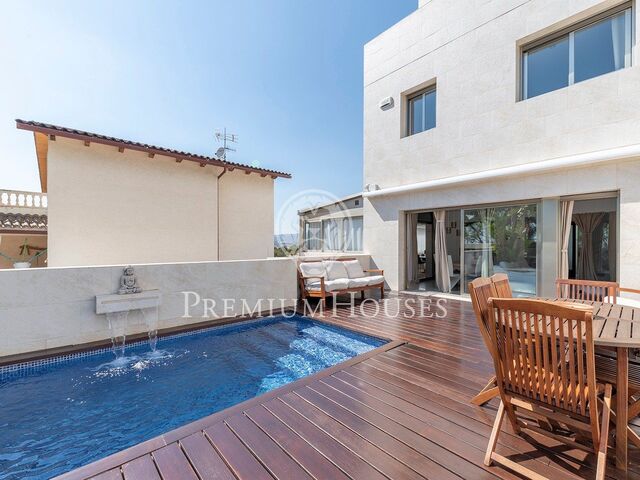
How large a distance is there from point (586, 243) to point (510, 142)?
2517 millimetres

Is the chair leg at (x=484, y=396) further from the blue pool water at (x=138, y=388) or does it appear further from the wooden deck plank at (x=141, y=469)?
the wooden deck plank at (x=141, y=469)

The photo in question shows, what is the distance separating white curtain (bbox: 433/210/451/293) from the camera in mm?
7758

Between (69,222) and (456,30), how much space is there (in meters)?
10.2

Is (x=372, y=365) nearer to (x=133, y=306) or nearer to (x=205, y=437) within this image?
(x=205, y=437)

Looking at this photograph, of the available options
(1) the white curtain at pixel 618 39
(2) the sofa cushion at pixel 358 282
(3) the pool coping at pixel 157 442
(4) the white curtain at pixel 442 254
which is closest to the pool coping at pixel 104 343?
(2) the sofa cushion at pixel 358 282

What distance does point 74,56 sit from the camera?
7059 millimetres

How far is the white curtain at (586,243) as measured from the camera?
18.7 feet

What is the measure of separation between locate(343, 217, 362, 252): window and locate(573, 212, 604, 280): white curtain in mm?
5692

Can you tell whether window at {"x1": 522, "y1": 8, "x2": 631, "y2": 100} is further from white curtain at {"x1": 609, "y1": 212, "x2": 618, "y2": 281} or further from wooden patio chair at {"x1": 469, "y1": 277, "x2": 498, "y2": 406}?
wooden patio chair at {"x1": 469, "y1": 277, "x2": 498, "y2": 406}

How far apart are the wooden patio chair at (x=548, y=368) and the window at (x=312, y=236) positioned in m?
10.1

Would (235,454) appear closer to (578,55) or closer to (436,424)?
(436,424)

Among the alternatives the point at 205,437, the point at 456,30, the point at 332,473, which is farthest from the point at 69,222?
the point at 456,30

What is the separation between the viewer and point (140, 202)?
25.6ft

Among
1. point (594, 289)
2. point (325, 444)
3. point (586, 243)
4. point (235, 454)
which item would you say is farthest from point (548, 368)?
point (586, 243)
